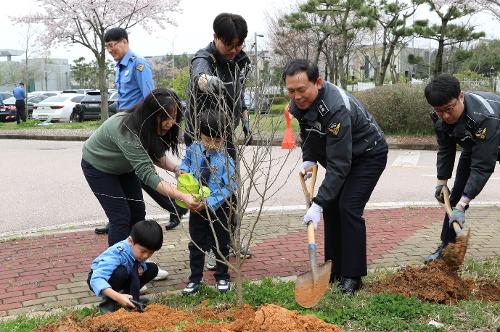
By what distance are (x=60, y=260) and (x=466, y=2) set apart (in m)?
20.1

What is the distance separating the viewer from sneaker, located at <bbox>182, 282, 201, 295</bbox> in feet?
12.9

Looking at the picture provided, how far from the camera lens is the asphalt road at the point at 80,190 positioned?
700cm

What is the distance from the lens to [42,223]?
6.77 meters

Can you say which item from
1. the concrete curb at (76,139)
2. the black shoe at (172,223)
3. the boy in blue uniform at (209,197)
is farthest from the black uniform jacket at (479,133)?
the concrete curb at (76,139)

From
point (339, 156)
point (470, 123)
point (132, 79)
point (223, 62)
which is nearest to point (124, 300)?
point (339, 156)

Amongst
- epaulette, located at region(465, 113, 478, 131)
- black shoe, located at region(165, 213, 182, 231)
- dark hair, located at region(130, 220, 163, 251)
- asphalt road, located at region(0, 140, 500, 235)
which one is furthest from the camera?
asphalt road, located at region(0, 140, 500, 235)

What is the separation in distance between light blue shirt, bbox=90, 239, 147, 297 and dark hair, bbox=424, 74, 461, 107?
2195mm

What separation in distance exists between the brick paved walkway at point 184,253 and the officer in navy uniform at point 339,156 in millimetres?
640

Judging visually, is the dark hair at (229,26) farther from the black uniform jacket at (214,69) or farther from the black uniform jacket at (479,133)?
the black uniform jacket at (479,133)

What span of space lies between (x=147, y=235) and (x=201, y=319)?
643mm

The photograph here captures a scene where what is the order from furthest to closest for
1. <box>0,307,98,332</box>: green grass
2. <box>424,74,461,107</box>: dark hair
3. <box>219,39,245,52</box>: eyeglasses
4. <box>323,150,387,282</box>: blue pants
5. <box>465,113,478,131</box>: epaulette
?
<box>219,39,245,52</box>: eyeglasses, <box>323,150,387,282</box>: blue pants, <box>465,113,478,131</box>: epaulette, <box>424,74,461,107</box>: dark hair, <box>0,307,98,332</box>: green grass

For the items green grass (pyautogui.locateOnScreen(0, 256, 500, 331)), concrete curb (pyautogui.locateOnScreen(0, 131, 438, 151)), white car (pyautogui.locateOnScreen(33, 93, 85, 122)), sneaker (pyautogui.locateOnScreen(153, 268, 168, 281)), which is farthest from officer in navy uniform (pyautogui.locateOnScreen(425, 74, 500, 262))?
white car (pyautogui.locateOnScreen(33, 93, 85, 122))

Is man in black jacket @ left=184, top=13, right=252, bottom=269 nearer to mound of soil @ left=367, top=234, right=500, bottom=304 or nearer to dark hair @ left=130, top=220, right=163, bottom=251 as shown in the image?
dark hair @ left=130, top=220, right=163, bottom=251

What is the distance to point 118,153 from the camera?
403 cm
